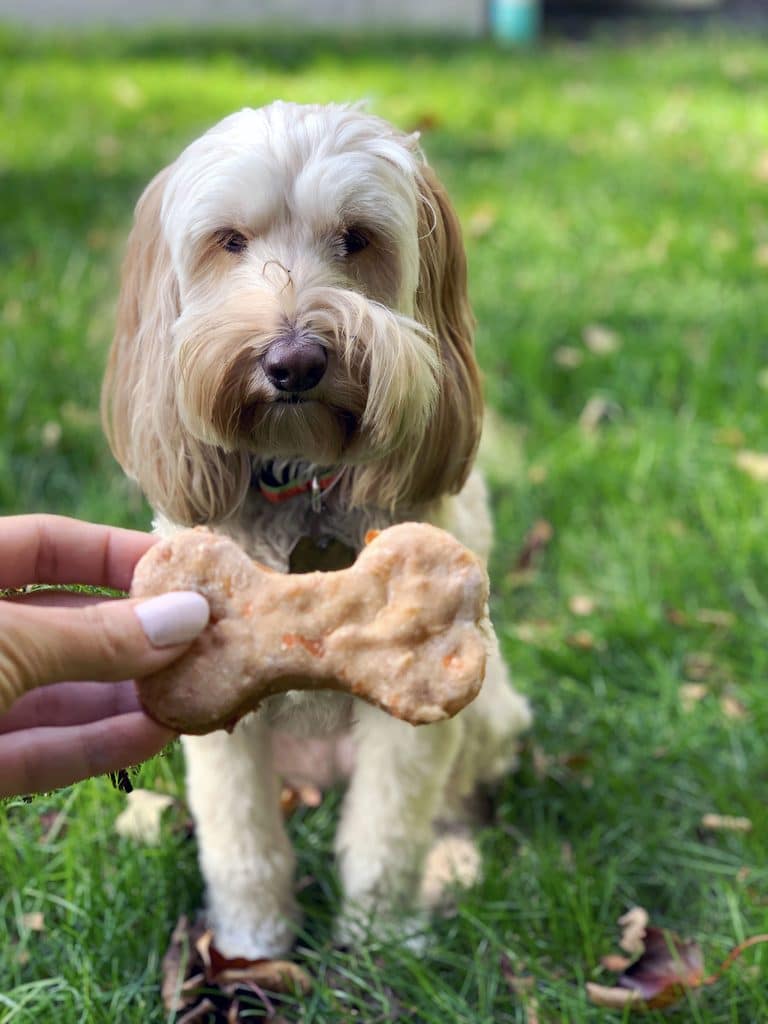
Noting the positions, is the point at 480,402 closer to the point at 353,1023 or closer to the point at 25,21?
the point at 353,1023

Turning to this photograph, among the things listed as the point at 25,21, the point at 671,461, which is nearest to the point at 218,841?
the point at 671,461

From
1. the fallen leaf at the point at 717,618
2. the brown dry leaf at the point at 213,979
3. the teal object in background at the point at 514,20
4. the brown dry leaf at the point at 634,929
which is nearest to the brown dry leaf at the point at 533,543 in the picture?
the fallen leaf at the point at 717,618

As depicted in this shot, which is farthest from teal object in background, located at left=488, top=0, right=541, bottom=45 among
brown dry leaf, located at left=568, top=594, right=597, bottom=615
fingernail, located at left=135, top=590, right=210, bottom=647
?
fingernail, located at left=135, top=590, right=210, bottom=647

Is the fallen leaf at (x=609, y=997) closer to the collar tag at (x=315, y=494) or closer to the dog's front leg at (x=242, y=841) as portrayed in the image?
the dog's front leg at (x=242, y=841)

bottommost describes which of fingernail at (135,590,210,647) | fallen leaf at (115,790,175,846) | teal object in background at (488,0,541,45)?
fallen leaf at (115,790,175,846)

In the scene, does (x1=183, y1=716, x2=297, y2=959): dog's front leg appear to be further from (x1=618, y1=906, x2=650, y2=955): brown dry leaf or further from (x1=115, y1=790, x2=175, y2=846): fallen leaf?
(x1=618, y1=906, x2=650, y2=955): brown dry leaf

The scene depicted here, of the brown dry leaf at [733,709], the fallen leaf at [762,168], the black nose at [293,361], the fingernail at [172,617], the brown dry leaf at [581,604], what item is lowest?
the brown dry leaf at [733,709]

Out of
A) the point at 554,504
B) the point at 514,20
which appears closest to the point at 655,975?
the point at 554,504
